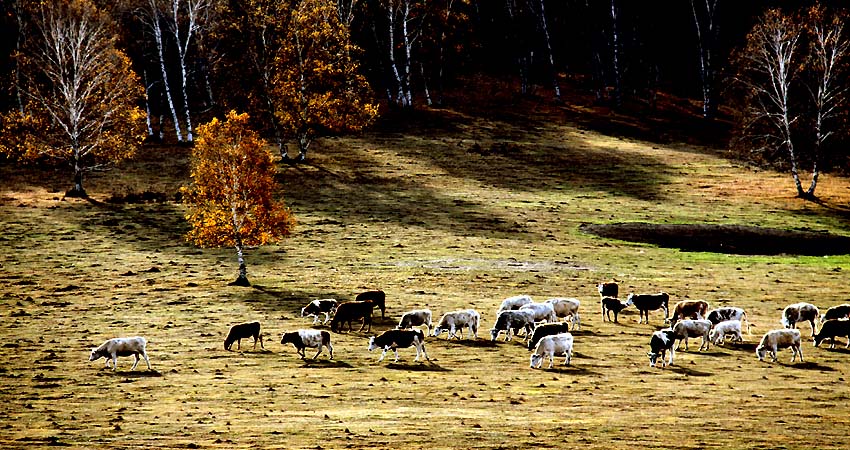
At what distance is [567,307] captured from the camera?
35094 millimetres

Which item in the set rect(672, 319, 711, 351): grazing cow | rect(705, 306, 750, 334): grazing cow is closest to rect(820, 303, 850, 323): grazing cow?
rect(705, 306, 750, 334): grazing cow

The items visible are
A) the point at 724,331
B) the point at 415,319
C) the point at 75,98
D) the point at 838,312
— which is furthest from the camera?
the point at 75,98

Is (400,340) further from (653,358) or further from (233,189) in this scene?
(233,189)

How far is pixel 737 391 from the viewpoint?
82.8 feet

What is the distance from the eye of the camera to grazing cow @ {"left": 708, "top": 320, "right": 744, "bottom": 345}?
105ft

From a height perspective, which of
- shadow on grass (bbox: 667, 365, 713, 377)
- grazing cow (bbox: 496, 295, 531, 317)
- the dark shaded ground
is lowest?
shadow on grass (bbox: 667, 365, 713, 377)

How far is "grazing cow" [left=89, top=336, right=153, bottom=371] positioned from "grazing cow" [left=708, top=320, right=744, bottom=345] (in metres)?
Result: 20.0

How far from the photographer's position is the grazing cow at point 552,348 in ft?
94.0

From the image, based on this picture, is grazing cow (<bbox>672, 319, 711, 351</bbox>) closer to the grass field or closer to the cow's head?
the grass field

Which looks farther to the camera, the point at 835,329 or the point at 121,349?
the point at 835,329

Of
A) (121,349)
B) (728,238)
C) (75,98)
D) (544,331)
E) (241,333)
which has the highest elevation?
(75,98)

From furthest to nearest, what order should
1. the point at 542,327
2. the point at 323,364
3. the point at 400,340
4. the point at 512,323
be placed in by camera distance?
1. the point at 512,323
2. the point at 542,327
3. the point at 400,340
4. the point at 323,364

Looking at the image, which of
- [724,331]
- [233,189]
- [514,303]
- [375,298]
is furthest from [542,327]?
[233,189]

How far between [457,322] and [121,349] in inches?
475
